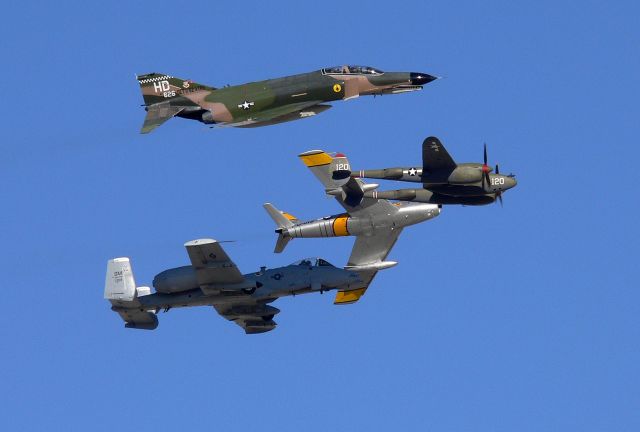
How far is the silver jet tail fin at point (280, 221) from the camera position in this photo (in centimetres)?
9819

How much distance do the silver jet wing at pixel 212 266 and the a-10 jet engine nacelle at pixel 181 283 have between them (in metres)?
0.08

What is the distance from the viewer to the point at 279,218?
9875 centimetres

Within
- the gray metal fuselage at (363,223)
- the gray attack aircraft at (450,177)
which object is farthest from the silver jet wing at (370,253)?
the gray attack aircraft at (450,177)

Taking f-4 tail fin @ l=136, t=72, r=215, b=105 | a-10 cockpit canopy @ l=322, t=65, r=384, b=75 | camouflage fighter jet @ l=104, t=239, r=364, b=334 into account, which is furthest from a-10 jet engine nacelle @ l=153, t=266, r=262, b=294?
a-10 cockpit canopy @ l=322, t=65, r=384, b=75

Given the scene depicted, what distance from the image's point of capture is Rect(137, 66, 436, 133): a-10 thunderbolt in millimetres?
91812

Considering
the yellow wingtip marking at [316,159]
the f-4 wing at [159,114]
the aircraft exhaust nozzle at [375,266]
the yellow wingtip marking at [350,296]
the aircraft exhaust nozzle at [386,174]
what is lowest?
the yellow wingtip marking at [350,296]

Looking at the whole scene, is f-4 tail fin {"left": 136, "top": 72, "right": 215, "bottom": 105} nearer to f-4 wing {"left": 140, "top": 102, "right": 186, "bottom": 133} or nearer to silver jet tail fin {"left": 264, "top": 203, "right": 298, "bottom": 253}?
f-4 wing {"left": 140, "top": 102, "right": 186, "bottom": 133}

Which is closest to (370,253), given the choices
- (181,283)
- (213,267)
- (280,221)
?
(280,221)

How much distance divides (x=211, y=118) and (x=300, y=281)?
10.3 meters

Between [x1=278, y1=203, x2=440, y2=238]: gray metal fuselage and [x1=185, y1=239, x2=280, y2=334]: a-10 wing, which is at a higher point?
[x1=278, y1=203, x2=440, y2=238]: gray metal fuselage

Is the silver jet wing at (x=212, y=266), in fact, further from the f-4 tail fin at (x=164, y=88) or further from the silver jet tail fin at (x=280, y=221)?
the f-4 tail fin at (x=164, y=88)

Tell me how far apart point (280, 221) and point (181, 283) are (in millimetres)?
10208

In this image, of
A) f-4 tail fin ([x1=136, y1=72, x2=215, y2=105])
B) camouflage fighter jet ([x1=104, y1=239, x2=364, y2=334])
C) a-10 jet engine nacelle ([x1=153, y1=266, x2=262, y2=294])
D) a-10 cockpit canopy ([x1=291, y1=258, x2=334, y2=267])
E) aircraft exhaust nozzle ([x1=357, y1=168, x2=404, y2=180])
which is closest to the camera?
camouflage fighter jet ([x1=104, y1=239, x2=364, y2=334])

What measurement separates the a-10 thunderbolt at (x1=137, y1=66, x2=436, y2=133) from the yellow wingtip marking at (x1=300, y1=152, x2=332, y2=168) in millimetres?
9906
